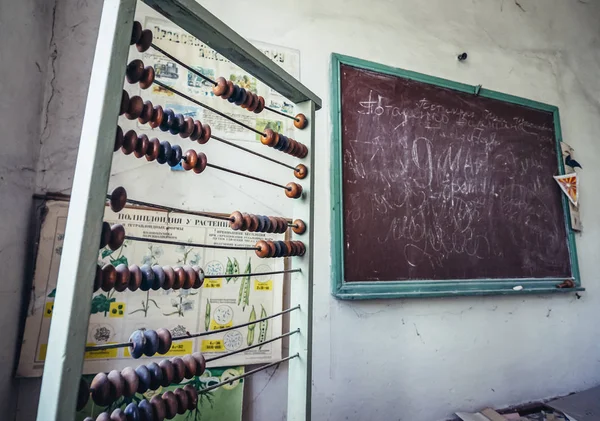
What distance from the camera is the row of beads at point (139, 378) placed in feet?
1.51

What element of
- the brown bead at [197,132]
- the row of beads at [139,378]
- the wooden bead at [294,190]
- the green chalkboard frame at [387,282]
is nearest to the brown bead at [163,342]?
the row of beads at [139,378]

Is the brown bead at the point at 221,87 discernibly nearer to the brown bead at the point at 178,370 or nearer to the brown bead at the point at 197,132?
the brown bead at the point at 197,132

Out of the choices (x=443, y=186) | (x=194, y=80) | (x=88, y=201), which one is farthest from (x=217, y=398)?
(x=443, y=186)

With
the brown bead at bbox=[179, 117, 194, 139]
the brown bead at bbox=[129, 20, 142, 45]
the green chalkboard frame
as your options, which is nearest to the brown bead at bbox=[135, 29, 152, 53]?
the brown bead at bbox=[129, 20, 142, 45]

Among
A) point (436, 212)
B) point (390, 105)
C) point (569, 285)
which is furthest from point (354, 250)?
point (569, 285)

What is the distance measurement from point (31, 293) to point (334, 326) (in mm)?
1025

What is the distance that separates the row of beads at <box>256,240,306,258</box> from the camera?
80 centimetres

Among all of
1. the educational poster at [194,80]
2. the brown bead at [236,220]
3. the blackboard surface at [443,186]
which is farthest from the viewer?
the blackboard surface at [443,186]

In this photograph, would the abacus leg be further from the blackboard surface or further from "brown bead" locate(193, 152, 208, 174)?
the blackboard surface

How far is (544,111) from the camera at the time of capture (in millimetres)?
1909

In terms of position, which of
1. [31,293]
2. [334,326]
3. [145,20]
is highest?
[145,20]

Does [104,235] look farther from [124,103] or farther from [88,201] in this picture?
[124,103]

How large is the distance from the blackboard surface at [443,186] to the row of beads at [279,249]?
48 centimetres

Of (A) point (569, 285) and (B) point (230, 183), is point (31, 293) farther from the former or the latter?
(A) point (569, 285)
